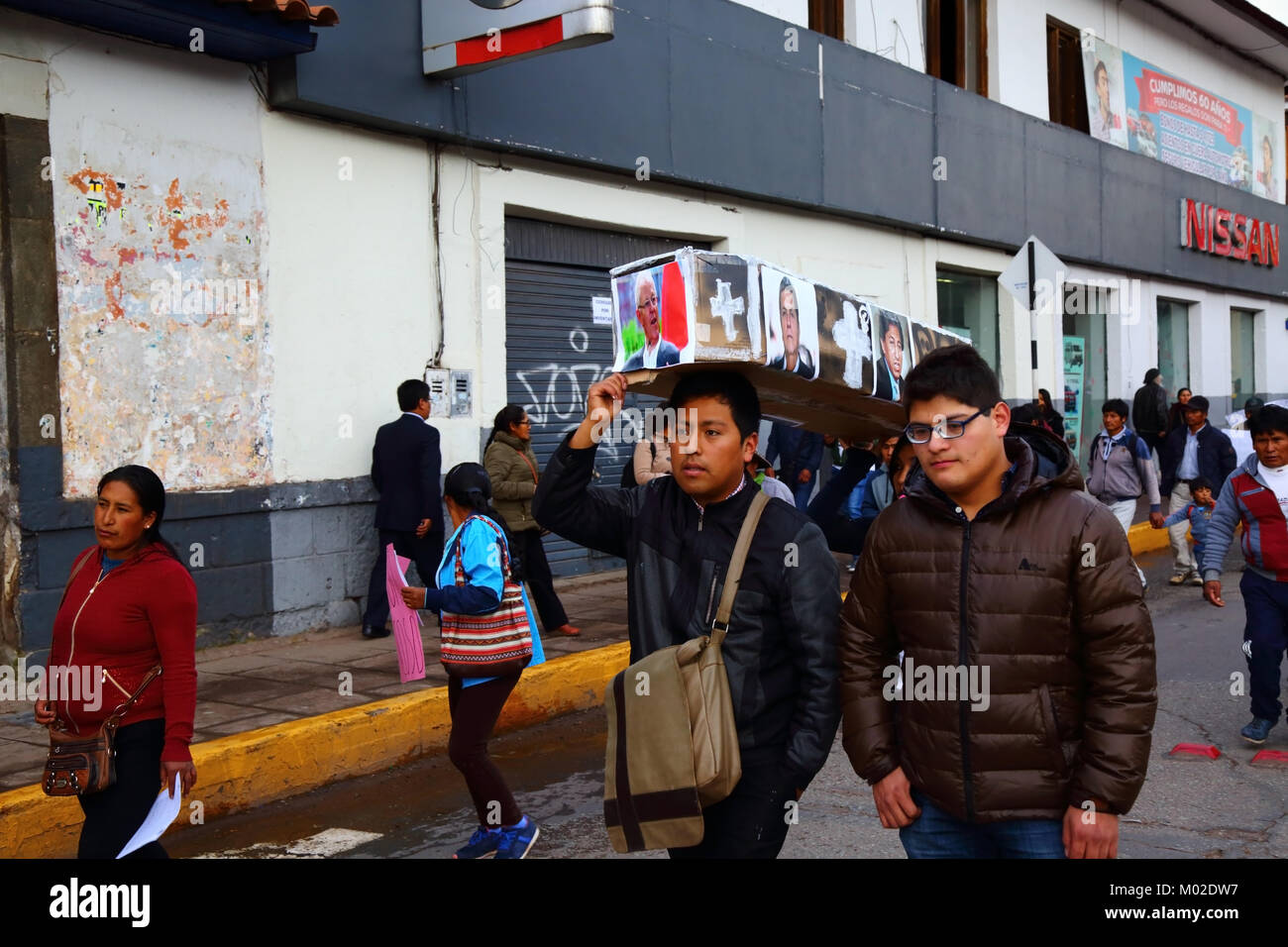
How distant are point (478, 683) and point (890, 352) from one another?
2103mm

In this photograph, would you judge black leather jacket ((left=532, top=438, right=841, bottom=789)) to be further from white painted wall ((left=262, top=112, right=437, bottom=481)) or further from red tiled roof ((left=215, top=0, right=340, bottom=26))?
white painted wall ((left=262, top=112, right=437, bottom=481))

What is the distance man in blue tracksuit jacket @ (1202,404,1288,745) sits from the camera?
21.1 ft

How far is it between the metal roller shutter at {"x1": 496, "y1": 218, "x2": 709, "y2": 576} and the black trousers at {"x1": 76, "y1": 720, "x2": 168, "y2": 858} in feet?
24.4

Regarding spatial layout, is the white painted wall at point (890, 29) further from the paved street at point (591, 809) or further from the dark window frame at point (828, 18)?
the paved street at point (591, 809)

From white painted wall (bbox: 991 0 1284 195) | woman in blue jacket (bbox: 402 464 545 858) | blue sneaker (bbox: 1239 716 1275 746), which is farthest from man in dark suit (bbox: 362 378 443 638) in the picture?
white painted wall (bbox: 991 0 1284 195)

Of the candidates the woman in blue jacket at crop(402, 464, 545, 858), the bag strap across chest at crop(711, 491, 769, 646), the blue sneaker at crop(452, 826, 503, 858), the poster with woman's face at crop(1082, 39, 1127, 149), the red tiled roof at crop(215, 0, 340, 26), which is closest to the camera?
the bag strap across chest at crop(711, 491, 769, 646)

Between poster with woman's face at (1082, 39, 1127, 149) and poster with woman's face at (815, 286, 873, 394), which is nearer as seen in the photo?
poster with woman's face at (815, 286, 873, 394)

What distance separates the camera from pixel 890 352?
3871mm

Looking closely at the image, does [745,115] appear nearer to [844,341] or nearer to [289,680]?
[289,680]

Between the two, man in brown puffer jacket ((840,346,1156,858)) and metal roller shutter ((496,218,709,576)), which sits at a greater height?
metal roller shutter ((496,218,709,576))

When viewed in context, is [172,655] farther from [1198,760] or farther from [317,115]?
[317,115]

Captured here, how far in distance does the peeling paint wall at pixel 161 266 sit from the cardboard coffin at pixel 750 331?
5.66m

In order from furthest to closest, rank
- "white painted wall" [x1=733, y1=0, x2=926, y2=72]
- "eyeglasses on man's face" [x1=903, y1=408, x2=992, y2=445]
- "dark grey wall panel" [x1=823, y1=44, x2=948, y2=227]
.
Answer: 1. "white painted wall" [x1=733, y1=0, x2=926, y2=72]
2. "dark grey wall panel" [x1=823, y1=44, x2=948, y2=227]
3. "eyeglasses on man's face" [x1=903, y1=408, x2=992, y2=445]

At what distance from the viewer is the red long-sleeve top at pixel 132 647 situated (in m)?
3.83
